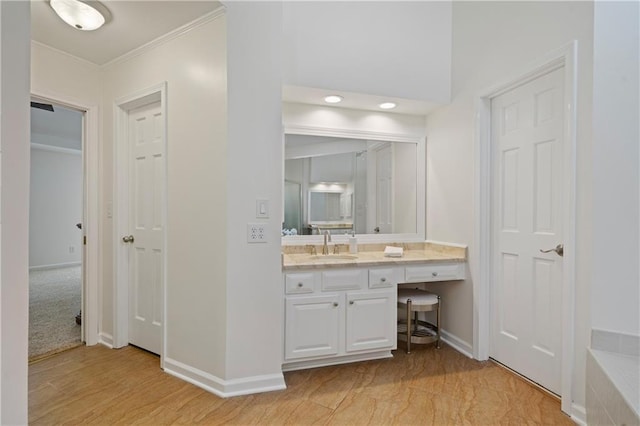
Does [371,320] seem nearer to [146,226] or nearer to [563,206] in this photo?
[563,206]

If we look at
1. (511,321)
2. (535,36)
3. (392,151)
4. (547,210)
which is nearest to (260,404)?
(511,321)

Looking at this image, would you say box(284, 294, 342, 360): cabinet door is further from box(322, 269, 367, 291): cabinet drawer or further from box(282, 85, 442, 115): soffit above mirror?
box(282, 85, 442, 115): soffit above mirror

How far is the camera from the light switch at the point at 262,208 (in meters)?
2.22

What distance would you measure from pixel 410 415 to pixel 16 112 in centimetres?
234

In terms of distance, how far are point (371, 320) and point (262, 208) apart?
3.87 feet

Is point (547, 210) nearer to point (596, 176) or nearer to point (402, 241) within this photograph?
point (596, 176)

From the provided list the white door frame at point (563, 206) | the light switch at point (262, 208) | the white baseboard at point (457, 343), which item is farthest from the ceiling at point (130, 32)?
the white baseboard at point (457, 343)

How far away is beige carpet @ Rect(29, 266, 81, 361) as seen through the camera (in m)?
2.88

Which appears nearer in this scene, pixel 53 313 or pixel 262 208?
pixel 262 208

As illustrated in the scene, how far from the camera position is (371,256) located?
117 inches

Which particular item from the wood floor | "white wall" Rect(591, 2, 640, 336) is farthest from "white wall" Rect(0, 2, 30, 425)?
"white wall" Rect(591, 2, 640, 336)

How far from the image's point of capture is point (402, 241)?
3.40 m

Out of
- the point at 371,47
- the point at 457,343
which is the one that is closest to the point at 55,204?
the point at 371,47

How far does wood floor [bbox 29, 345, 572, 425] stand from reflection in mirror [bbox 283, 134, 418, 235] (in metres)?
1.24
